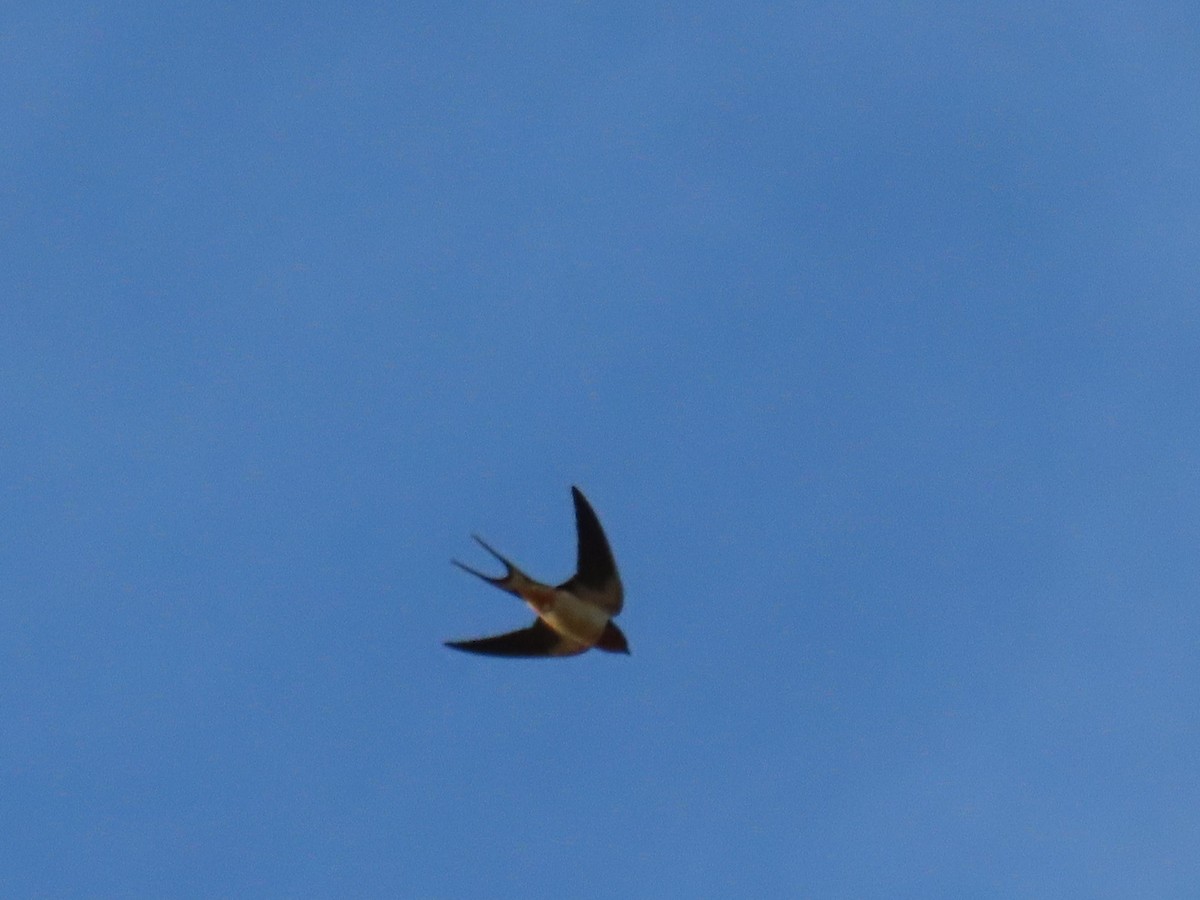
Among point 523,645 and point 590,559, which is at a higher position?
point 590,559

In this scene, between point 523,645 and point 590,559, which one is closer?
point 590,559

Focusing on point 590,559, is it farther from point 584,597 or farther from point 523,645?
point 523,645

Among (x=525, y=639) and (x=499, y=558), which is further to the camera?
(x=525, y=639)

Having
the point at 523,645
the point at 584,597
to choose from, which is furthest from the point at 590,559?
the point at 523,645

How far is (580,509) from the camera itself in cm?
2594

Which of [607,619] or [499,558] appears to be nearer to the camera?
[499,558]

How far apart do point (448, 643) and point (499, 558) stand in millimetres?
2534

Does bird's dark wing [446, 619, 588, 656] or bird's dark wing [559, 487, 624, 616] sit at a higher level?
bird's dark wing [559, 487, 624, 616]

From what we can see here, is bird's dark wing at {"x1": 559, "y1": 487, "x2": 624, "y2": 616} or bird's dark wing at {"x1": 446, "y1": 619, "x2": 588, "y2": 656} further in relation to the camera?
bird's dark wing at {"x1": 446, "y1": 619, "x2": 588, "y2": 656}

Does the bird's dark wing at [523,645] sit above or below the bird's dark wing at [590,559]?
below

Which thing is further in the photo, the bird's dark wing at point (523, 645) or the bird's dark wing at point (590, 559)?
the bird's dark wing at point (523, 645)

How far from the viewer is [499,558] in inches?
965

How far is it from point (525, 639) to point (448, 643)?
1.04 metres

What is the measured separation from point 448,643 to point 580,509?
2635mm
